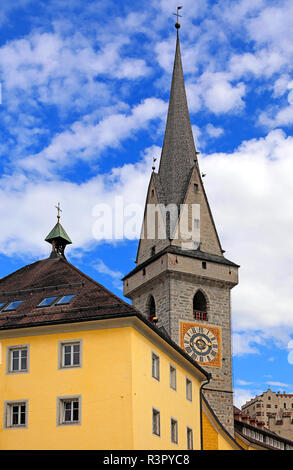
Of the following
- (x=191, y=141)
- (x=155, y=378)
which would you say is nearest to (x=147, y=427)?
(x=155, y=378)

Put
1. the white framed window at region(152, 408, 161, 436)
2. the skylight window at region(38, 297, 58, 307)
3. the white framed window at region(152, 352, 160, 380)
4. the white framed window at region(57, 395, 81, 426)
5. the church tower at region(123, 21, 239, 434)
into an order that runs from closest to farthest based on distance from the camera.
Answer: the white framed window at region(57, 395, 81, 426) → the white framed window at region(152, 408, 161, 436) → the white framed window at region(152, 352, 160, 380) → the skylight window at region(38, 297, 58, 307) → the church tower at region(123, 21, 239, 434)

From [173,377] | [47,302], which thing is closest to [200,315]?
[173,377]

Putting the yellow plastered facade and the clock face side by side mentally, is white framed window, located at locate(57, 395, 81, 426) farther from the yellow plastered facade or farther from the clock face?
the clock face

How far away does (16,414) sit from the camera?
106ft

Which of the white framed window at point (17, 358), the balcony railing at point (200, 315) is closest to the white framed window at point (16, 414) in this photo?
the white framed window at point (17, 358)

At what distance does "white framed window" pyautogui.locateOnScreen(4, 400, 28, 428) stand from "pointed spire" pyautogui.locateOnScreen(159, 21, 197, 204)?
116 feet

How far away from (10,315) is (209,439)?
51.2 feet

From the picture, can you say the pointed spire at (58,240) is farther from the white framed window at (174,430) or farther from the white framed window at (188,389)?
the white framed window at (174,430)

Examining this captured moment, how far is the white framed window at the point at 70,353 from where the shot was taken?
3256 centimetres

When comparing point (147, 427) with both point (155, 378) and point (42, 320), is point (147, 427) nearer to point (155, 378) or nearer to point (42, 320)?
point (155, 378)

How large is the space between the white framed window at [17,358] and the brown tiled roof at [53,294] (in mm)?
928

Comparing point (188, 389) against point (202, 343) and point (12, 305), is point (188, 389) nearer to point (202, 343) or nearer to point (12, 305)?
point (12, 305)

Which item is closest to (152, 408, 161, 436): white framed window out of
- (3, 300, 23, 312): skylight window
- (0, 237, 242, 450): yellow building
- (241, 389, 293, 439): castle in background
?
(0, 237, 242, 450): yellow building

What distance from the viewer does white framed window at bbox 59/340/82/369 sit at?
32.6 m
